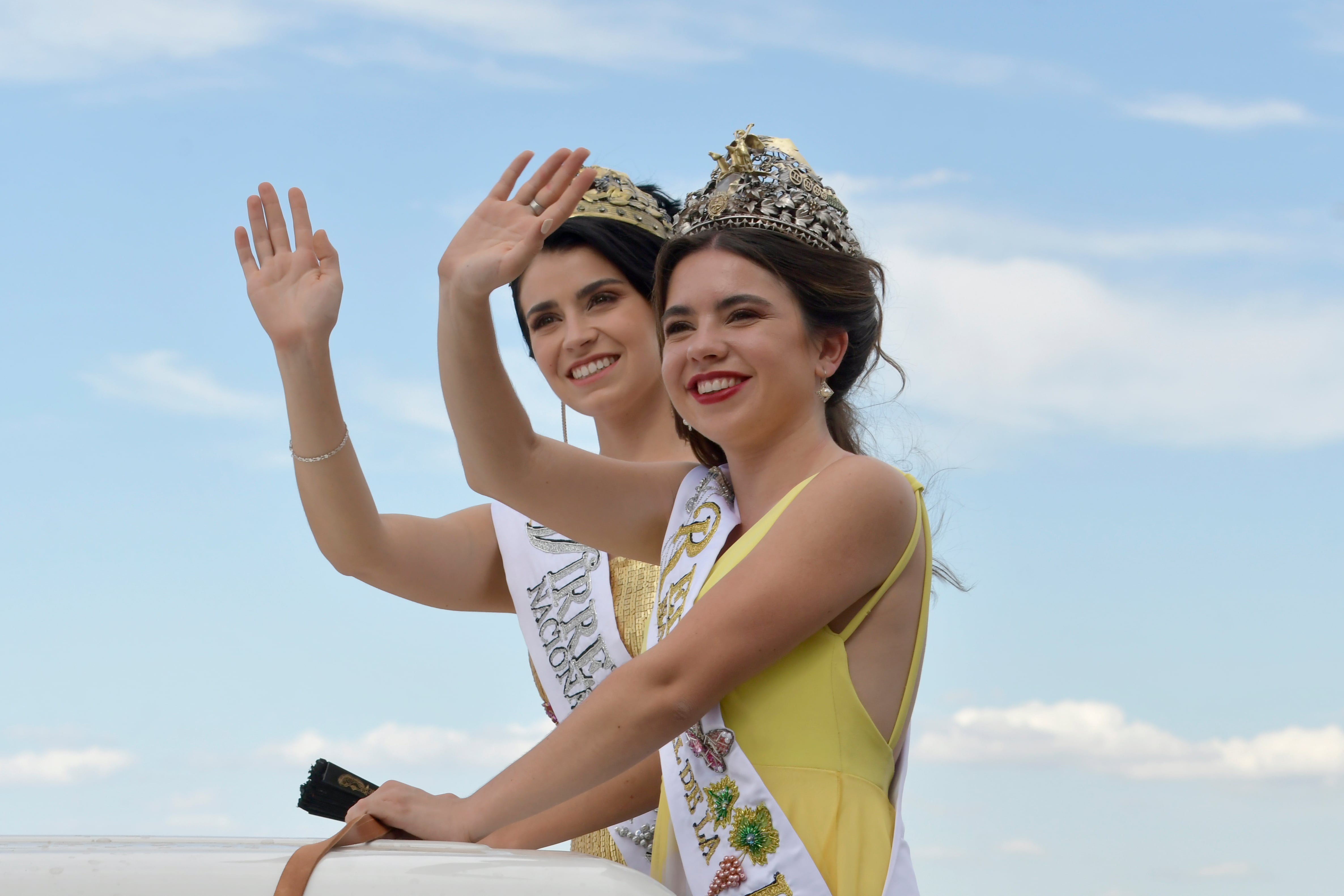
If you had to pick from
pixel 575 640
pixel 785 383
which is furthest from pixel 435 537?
pixel 785 383

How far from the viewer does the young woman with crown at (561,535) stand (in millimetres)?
3289

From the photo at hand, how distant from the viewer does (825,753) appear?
2.32 metres

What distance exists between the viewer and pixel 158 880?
1944 millimetres

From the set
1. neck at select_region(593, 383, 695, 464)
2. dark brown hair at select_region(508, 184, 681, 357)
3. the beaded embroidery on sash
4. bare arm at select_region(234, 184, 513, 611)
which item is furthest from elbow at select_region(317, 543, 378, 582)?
the beaded embroidery on sash

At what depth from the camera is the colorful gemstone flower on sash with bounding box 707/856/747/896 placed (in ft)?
7.60

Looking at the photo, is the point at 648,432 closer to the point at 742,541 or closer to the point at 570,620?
the point at 570,620

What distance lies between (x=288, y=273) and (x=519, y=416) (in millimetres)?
665

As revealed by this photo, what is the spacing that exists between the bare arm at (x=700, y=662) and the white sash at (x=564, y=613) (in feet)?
3.43

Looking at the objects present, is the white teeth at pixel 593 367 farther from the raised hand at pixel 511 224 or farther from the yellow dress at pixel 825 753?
the yellow dress at pixel 825 753

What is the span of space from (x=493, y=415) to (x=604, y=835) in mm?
1230

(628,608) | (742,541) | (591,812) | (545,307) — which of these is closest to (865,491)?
(742,541)

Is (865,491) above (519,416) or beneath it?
beneath

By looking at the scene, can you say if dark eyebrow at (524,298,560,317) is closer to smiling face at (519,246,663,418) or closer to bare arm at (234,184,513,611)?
smiling face at (519,246,663,418)

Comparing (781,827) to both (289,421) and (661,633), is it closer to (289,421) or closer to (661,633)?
(661,633)
